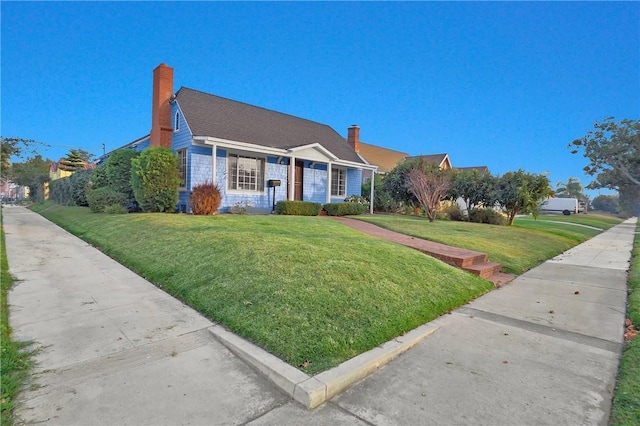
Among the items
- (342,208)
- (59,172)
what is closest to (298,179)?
(342,208)

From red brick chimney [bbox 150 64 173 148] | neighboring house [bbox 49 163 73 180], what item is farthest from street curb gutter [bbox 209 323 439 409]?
neighboring house [bbox 49 163 73 180]

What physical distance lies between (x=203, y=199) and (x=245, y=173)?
389 cm

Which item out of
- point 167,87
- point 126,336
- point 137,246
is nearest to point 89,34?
point 167,87

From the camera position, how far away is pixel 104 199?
1462 centimetres

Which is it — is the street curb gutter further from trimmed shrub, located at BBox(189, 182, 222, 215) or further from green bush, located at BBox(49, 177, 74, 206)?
green bush, located at BBox(49, 177, 74, 206)

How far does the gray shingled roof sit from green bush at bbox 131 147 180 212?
78.8 inches

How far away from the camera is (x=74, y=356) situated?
3178 millimetres

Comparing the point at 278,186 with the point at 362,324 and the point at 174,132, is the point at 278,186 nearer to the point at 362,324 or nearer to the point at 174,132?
the point at 174,132

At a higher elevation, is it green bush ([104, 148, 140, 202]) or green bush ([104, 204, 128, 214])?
green bush ([104, 148, 140, 202])

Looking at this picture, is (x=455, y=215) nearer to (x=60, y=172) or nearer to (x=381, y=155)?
(x=381, y=155)

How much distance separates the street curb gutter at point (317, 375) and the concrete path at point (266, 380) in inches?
2.8

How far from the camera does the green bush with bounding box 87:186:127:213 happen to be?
14578 millimetres

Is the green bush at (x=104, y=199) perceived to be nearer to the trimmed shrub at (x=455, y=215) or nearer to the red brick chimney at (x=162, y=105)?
the red brick chimney at (x=162, y=105)

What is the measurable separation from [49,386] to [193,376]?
108 cm
